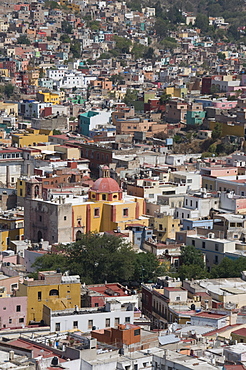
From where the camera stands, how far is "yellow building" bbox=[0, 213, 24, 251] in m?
41.1

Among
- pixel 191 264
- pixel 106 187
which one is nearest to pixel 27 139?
pixel 106 187

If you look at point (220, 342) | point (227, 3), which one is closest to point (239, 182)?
point (220, 342)

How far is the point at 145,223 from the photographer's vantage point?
40812 millimetres

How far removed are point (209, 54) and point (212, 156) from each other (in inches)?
1861

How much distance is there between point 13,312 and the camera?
30.1 meters

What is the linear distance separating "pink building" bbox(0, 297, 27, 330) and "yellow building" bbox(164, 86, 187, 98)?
141 ft

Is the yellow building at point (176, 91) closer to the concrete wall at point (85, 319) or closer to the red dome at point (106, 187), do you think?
the red dome at point (106, 187)

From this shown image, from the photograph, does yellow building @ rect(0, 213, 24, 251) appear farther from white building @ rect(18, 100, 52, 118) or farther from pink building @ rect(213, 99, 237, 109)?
white building @ rect(18, 100, 52, 118)

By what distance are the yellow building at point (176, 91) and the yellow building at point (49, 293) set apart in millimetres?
41809

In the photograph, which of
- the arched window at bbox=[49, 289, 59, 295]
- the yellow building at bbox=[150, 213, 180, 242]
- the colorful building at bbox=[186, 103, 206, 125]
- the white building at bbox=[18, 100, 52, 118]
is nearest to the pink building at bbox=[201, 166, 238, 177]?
the yellow building at bbox=[150, 213, 180, 242]

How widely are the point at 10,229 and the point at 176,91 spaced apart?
32.5 metres

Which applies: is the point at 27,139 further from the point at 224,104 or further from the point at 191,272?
the point at 191,272

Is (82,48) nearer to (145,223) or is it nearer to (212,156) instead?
(212,156)

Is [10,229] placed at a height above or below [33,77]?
below
